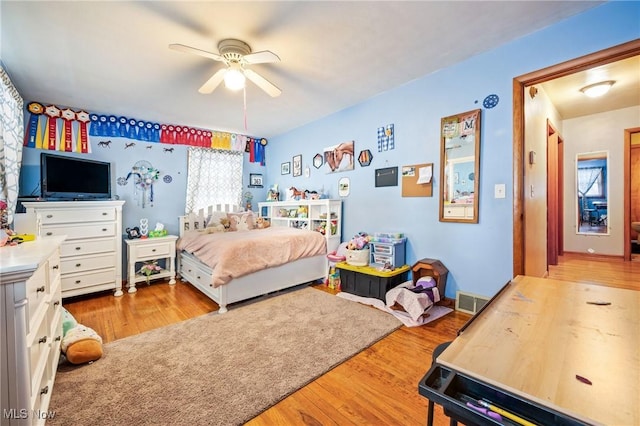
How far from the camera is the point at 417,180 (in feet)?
9.53

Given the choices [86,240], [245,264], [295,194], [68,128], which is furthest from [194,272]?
[68,128]

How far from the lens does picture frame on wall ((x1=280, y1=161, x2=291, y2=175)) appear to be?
4695mm

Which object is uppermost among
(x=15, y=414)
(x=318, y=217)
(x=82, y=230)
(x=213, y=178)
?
(x=213, y=178)

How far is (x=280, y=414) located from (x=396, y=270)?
1.84 meters

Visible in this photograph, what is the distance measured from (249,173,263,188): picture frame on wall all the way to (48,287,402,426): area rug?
2.81 meters

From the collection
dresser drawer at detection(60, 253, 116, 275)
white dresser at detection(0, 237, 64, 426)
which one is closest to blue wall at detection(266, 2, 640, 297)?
white dresser at detection(0, 237, 64, 426)

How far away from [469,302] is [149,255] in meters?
3.79

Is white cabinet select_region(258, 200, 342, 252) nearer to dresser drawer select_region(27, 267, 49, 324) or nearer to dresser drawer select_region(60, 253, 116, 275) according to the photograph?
dresser drawer select_region(60, 253, 116, 275)

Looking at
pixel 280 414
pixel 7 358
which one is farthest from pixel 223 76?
pixel 280 414

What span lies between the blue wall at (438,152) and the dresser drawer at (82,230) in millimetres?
605

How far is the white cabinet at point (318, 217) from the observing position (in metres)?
3.62

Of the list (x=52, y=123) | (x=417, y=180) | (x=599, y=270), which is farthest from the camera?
(x=599, y=270)

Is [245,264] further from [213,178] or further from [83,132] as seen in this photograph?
[83,132]

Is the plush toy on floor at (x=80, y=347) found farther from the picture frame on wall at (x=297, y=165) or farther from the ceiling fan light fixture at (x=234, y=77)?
the picture frame on wall at (x=297, y=165)
